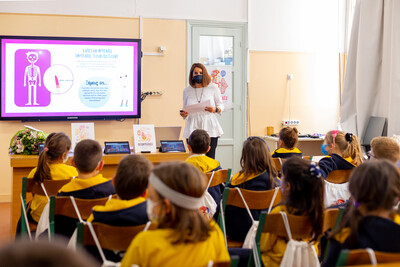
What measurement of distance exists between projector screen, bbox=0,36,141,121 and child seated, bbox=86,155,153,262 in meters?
4.27

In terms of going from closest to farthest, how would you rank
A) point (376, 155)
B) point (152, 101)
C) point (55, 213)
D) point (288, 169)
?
point (288, 169) → point (55, 213) → point (376, 155) → point (152, 101)

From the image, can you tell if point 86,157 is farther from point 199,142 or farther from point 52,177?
point 199,142

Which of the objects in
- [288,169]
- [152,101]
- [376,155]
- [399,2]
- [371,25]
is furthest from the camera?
[152,101]

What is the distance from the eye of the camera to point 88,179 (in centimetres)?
254

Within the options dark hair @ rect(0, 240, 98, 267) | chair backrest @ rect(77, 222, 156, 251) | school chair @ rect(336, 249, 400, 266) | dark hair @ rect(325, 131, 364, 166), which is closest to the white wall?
dark hair @ rect(325, 131, 364, 166)

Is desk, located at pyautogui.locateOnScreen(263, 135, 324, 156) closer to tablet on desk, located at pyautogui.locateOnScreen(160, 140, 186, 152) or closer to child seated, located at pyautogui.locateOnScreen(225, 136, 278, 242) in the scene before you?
tablet on desk, located at pyautogui.locateOnScreen(160, 140, 186, 152)

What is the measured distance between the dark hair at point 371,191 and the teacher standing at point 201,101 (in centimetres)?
307

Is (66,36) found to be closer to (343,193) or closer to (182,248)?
(343,193)

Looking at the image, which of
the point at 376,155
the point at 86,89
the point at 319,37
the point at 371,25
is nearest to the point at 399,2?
the point at 371,25

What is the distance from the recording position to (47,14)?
598 cm

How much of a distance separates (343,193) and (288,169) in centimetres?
123

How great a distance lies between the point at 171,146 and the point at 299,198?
8.17ft

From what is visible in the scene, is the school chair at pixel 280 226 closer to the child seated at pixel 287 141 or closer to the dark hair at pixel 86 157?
the dark hair at pixel 86 157

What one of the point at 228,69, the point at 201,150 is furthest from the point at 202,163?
the point at 228,69
